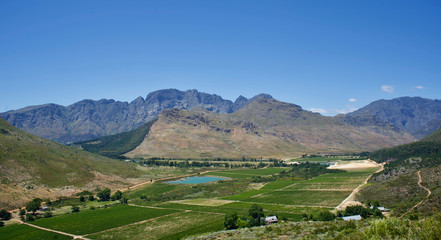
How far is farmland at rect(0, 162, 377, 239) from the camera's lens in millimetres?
75812

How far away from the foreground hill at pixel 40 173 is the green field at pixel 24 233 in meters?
24.2

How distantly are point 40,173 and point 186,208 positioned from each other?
7188 cm

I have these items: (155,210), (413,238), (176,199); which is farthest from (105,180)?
(413,238)

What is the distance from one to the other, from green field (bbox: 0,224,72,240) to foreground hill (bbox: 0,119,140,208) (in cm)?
2419

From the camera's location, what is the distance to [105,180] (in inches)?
5989

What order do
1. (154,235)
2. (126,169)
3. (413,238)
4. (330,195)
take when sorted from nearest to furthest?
(413,238)
(154,235)
(330,195)
(126,169)

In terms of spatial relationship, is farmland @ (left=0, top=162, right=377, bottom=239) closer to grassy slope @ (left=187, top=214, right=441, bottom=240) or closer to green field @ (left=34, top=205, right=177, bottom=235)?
green field @ (left=34, top=205, right=177, bottom=235)

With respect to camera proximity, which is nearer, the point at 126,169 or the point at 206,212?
the point at 206,212

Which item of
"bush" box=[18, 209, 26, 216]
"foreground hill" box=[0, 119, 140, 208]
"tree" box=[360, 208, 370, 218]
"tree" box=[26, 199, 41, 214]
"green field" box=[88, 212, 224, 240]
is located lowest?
"green field" box=[88, 212, 224, 240]

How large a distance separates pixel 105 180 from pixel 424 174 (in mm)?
135436

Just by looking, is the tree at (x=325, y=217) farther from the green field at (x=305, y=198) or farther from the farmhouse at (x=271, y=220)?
the green field at (x=305, y=198)

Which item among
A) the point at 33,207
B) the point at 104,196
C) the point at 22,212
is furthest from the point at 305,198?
the point at 22,212

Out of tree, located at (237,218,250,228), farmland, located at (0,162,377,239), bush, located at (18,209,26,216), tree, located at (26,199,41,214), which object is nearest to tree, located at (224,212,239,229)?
tree, located at (237,218,250,228)

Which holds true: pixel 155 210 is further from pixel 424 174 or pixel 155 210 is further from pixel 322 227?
pixel 424 174
